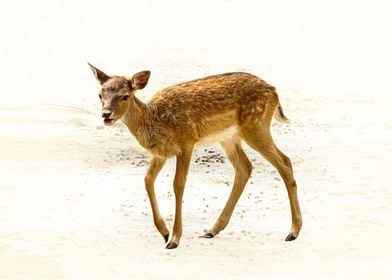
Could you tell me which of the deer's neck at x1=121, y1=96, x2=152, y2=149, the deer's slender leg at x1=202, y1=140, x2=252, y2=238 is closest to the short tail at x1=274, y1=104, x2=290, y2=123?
the deer's slender leg at x1=202, y1=140, x2=252, y2=238

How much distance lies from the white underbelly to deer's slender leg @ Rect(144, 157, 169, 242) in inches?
23.2

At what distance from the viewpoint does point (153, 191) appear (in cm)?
1371

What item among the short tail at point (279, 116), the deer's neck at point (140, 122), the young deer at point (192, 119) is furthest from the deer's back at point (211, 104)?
the short tail at point (279, 116)

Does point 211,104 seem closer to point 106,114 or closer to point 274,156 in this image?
point 274,156

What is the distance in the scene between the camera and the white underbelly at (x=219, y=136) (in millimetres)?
13867

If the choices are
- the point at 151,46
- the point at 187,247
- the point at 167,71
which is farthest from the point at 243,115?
the point at 151,46

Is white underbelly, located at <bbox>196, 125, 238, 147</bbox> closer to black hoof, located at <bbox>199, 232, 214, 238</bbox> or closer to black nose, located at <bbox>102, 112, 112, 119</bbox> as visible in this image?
black hoof, located at <bbox>199, 232, 214, 238</bbox>

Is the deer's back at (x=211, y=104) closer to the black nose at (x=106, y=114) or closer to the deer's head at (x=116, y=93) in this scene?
the deer's head at (x=116, y=93)

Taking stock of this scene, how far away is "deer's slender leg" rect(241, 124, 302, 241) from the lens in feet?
45.9

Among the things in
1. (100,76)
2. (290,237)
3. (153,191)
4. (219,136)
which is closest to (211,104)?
(219,136)

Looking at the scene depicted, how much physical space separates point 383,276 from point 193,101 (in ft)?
11.4

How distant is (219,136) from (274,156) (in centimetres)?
83

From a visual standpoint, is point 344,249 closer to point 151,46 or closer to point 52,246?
point 52,246

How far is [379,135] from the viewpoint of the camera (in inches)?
835
